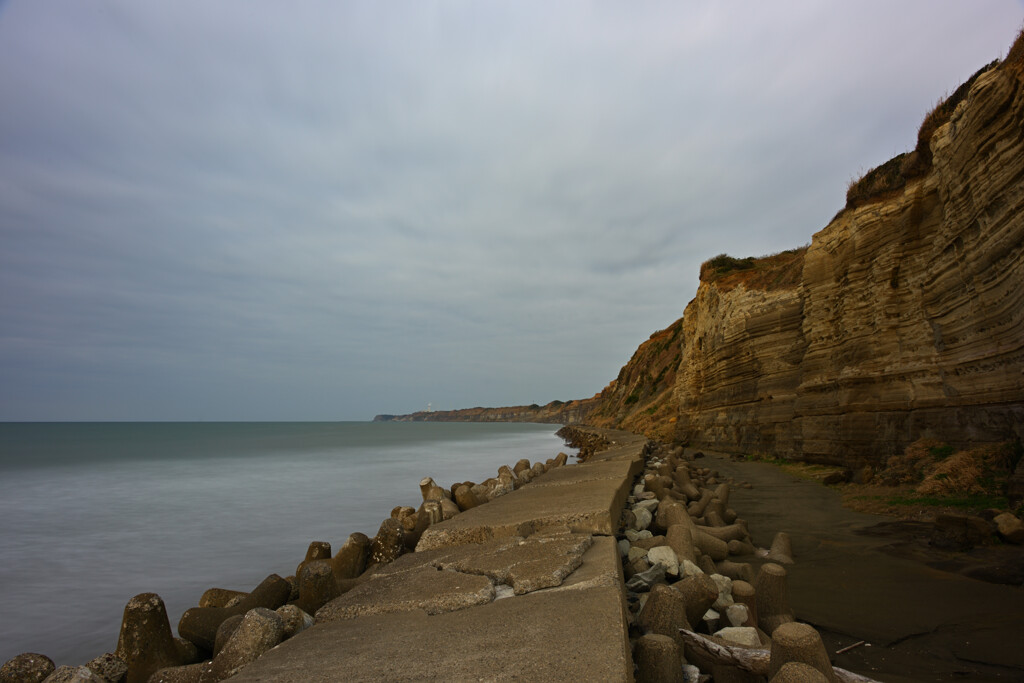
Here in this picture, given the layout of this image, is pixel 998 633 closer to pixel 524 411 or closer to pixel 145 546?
pixel 145 546

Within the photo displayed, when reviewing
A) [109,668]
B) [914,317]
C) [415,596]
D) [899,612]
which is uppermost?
[914,317]

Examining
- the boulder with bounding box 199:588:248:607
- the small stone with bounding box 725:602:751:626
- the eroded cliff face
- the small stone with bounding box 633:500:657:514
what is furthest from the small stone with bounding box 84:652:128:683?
the eroded cliff face

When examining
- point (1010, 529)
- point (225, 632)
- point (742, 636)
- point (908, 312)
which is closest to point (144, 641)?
point (225, 632)

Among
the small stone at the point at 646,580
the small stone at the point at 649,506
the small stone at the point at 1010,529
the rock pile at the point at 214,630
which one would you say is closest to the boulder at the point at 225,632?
the rock pile at the point at 214,630

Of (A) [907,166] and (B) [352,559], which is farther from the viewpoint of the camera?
Answer: (A) [907,166]

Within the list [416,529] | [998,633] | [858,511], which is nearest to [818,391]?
[858,511]

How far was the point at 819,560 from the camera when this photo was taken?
4523 mm

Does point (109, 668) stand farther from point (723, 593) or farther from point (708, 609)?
point (723, 593)

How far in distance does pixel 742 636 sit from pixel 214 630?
304 centimetres

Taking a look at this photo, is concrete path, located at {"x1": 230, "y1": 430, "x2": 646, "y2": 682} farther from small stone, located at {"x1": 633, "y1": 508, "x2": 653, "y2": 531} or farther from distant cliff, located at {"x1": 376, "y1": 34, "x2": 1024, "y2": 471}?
distant cliff, located at {"x1": 376, "y1": 34, "x2": 1024, "y2": 471}

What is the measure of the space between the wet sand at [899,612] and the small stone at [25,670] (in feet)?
12.8

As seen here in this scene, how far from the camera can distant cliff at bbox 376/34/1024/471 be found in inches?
234

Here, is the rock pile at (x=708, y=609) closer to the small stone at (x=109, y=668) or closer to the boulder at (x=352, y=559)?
the boulder at (x=352, y=559)

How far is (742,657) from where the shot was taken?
2.10 meters
